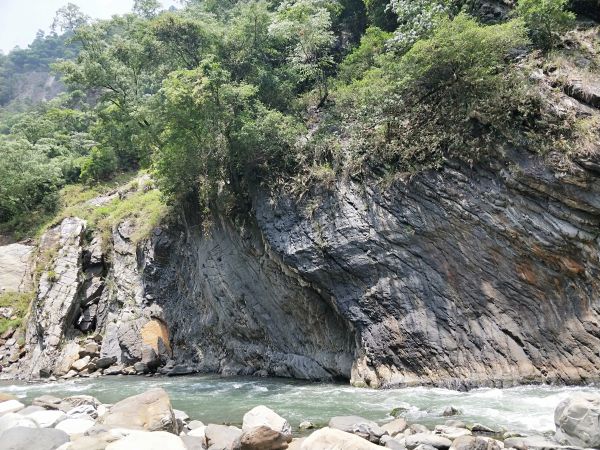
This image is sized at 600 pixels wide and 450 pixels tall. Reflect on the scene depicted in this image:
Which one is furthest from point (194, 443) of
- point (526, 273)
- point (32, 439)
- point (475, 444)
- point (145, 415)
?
point (526, 273)

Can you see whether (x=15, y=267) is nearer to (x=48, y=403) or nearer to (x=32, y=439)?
(x=48, y=403)

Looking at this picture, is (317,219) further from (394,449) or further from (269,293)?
(394,449)

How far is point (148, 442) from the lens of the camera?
718 centimetres

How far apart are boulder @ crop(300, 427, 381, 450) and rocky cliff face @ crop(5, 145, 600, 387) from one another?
6.41 meters

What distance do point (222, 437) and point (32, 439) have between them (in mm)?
3020

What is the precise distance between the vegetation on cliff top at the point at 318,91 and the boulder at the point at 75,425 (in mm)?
10538

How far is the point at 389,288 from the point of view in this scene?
14617mm

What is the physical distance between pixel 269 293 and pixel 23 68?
13815 centimetres

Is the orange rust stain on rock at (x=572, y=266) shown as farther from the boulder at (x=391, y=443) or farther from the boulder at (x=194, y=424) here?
the boulder at (x=194, y=424)

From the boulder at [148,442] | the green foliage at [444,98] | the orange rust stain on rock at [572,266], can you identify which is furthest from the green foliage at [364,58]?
the boulder at [148,442]

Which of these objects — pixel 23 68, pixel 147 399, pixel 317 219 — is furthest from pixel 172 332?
pixel 23 68

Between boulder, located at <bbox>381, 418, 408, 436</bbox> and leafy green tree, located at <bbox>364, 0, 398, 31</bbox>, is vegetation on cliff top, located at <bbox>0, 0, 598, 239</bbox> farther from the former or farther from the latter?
boulder, located at <bbox>381, 418, 408, 436</bbox>

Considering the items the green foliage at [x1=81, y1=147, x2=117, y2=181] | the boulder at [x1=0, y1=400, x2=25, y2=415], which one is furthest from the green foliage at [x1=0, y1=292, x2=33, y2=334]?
the boulder at [x1=0, y1=400, x2=25, y2=415]

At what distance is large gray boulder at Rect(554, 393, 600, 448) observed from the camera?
7.27 meters
